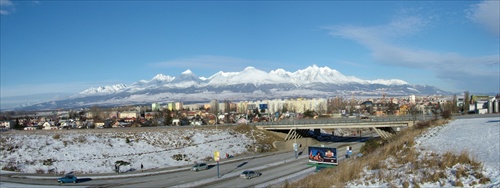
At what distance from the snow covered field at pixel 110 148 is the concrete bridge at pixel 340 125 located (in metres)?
7.57

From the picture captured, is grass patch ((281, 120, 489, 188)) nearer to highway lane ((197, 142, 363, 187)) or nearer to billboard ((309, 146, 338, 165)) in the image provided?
highway lane ((197, 142, 363, 187))

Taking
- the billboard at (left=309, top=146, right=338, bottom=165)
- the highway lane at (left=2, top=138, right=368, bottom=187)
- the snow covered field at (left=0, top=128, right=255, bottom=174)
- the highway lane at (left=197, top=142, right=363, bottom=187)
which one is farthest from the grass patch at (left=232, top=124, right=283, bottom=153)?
the billboard at (left=309, top=146, right=338, bottom=165)

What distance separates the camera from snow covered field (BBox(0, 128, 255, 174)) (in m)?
44.0

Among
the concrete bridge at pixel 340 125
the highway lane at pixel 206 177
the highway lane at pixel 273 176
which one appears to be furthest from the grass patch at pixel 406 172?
the concrete bridge at pixel 340 125

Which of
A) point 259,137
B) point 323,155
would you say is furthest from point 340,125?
point 323,155

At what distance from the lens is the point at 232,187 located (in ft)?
103

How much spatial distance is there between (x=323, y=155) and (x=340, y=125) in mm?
28673

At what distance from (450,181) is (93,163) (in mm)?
39840

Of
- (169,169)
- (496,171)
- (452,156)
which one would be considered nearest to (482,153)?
(452,156)

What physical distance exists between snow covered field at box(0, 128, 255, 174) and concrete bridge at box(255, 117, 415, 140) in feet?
24.8

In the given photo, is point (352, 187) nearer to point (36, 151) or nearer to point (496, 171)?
point (496, 171)

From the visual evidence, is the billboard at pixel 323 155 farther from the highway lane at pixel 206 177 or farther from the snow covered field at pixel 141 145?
the snow covered field at pixel 141 145

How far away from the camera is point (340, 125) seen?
61.8 m

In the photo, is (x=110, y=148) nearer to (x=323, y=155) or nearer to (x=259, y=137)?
(x=259, y=137)
